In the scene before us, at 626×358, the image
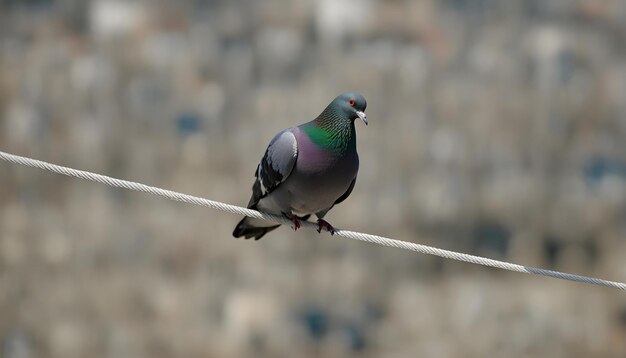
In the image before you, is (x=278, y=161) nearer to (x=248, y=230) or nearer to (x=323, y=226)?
(x=323, y=226)

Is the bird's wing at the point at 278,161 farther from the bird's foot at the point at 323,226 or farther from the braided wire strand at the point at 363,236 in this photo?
the braided wire strand at the point at 363,236

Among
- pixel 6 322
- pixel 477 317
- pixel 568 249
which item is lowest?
pixel 6 322

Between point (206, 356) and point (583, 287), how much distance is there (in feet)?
40.5

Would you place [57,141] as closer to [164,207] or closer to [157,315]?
[164,207]

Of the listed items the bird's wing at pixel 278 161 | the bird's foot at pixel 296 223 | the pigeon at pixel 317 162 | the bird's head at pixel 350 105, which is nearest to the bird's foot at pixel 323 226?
the pigeon at pixel 317 162

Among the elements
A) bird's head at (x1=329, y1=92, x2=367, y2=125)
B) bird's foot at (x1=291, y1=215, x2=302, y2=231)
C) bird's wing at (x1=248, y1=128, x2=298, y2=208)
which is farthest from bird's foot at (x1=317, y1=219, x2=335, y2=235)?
bird's head at (x1=329, y1=92, x2=367, y2=125)

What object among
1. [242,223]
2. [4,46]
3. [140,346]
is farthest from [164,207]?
[242,223]

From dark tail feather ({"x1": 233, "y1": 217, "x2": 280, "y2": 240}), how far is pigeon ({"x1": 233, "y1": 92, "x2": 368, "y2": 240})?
1.56 ft

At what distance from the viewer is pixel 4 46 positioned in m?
43.2

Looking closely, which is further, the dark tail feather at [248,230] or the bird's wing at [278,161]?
the dark tail feather at [248,230]

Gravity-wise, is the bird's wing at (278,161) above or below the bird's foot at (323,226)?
above

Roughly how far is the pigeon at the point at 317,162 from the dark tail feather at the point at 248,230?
48cm

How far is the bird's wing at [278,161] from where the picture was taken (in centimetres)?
834

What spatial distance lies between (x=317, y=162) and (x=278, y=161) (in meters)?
0.31
